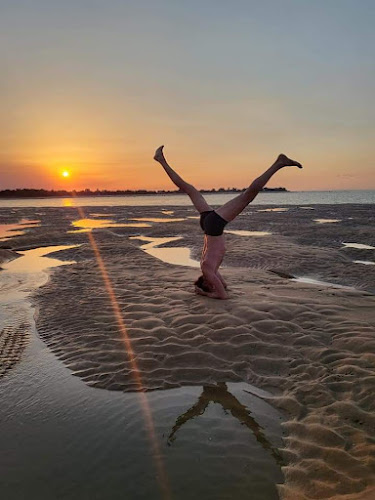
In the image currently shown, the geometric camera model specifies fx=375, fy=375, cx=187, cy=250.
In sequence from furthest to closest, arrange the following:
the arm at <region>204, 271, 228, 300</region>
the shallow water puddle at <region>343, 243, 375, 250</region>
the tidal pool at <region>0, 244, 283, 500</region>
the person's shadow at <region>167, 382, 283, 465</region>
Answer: the shallow water puddle at <region>343, 243, 375, 250</region>
the arm at <region>204, 271, 228, 300</region>
the person's shadow at <region>167, 382, 283, 465</region>
the tidal pool at <region>0, 244, 283, 500</region>

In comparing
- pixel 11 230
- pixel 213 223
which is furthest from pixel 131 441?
pixel 11 230

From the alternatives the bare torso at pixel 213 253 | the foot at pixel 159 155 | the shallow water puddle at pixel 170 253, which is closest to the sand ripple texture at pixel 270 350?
the bare torso at pixel 213 253

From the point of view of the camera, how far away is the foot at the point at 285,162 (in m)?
9.18

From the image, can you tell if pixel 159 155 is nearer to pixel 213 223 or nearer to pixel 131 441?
pixel 213 223

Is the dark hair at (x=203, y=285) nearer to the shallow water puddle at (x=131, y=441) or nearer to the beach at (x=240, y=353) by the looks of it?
the beach at (x=240, y=353)

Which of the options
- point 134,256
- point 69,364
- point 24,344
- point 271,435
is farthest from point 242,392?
point 134,256

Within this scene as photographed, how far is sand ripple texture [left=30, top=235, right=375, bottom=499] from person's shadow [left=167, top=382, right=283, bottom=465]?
0.70 feet

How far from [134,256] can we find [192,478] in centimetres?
1501

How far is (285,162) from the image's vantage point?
930cm

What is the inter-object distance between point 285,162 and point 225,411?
634cm

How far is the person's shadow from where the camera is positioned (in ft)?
14.5

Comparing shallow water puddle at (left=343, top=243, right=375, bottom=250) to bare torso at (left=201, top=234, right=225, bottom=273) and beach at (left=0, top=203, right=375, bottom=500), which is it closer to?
beach at (left=0, top=203, right=375, bottom=500)

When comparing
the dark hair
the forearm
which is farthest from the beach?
the dark hair

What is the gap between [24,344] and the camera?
25.0 ft
